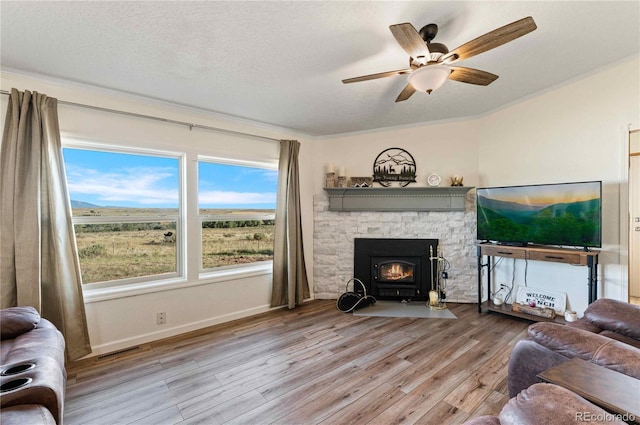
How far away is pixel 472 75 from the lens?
2008mm

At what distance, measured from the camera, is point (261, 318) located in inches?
134

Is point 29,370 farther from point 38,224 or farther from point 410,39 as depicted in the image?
point 410,39

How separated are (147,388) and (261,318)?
4.80 feet

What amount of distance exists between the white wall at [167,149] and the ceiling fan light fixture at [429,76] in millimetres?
2270

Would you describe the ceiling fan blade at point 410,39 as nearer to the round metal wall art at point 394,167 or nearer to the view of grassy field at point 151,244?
the round metal wall art at point 394,167

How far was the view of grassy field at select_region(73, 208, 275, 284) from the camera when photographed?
2688 mm

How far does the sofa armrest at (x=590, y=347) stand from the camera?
1211mm

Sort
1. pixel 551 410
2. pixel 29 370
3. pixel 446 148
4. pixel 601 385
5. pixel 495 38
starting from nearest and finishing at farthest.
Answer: pixel 551 410
pixel 601 385
pixel 29 370
pixel 495 38
pixel 446 148

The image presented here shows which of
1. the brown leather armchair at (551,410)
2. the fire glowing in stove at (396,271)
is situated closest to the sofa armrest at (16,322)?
the brown leather armchair at (551,410)

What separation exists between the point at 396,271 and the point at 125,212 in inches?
137

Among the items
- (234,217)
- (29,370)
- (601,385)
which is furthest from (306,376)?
(234,217)

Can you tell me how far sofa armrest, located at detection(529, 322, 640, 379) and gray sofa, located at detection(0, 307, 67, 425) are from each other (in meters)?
2.39

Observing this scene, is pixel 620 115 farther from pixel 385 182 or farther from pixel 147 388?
pixel 147 388

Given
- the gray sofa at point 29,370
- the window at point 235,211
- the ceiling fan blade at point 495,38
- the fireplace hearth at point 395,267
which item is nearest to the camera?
the gray sofa at point 29,370
